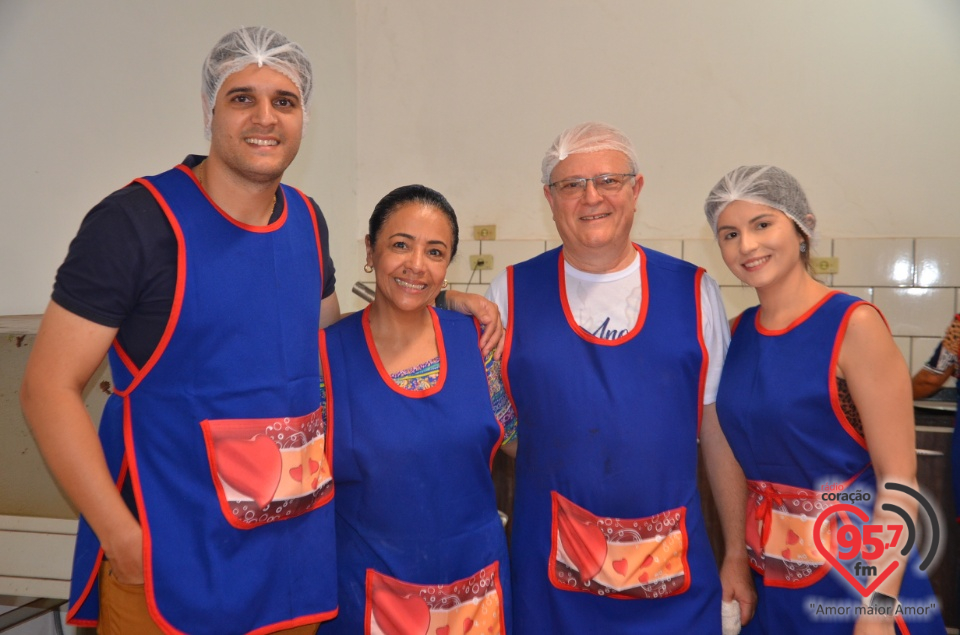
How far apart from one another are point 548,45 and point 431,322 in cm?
207

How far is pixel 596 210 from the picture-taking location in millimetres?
1546

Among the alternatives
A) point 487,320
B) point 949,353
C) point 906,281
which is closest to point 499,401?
point 487,320

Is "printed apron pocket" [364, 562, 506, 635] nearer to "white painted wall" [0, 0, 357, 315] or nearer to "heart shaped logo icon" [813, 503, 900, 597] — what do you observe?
"heart shaped logo icon" [813, 503, 900, 597]

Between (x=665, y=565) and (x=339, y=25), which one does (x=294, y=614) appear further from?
(x=339, y=25)

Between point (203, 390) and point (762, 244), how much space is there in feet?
3.47

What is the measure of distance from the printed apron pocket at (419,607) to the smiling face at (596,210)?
2.28ft

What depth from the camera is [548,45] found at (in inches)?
126

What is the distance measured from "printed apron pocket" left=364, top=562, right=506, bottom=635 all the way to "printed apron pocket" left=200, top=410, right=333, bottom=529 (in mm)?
225

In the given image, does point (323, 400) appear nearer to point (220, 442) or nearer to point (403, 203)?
point (220, 442)

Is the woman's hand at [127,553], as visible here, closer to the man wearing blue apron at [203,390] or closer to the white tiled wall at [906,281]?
the man wearing blue apron at [203,390]

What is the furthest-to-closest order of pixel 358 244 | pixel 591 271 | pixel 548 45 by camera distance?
pixel 358 244 → pixel 548 45 → pixel 591 271

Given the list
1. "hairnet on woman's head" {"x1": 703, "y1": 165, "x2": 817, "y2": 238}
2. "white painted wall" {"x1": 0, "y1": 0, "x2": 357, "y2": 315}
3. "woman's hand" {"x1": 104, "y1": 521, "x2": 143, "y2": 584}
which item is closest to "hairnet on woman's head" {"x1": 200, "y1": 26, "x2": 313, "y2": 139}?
"woman's hand" {"x1": 104, "y1": 521, "x2": 143, "y2": 584}

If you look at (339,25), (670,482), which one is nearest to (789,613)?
(670,482)

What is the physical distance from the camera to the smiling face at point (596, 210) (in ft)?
5.07
